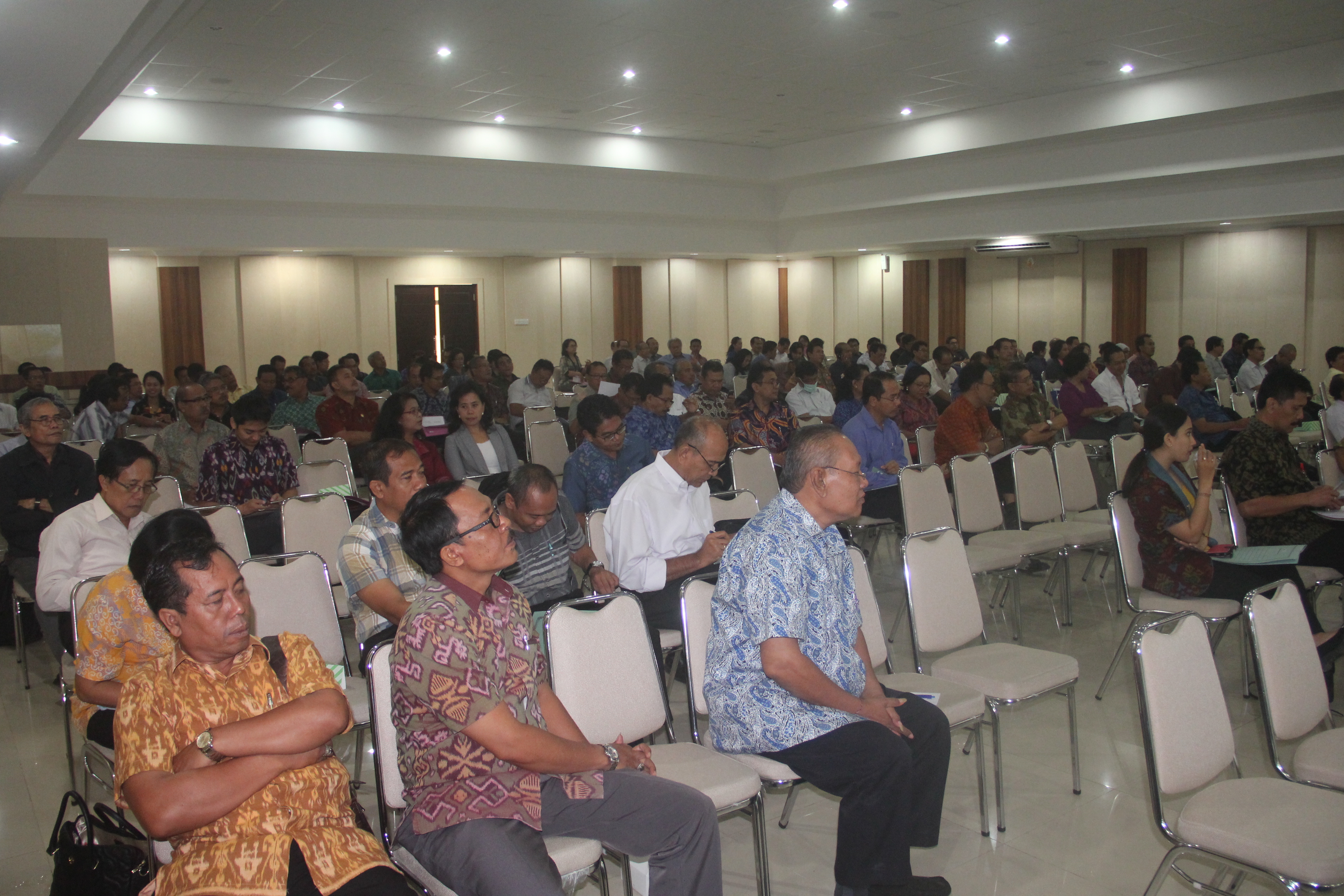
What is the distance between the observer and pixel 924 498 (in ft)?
17.3

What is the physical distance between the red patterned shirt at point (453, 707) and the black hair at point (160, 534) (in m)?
0.75

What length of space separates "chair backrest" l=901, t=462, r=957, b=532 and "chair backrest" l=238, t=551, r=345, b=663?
2.86m

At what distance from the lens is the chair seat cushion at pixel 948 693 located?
9.93ft

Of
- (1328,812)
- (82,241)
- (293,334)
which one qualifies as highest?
(82,241)

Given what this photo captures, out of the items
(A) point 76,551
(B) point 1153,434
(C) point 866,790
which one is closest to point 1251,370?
(B) point 1153,434

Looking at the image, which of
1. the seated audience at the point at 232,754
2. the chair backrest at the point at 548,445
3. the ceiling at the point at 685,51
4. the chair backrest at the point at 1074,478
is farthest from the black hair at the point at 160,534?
the ceiling at the point at 685,51

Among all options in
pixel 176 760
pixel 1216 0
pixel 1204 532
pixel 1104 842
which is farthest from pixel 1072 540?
pixel 1216 0

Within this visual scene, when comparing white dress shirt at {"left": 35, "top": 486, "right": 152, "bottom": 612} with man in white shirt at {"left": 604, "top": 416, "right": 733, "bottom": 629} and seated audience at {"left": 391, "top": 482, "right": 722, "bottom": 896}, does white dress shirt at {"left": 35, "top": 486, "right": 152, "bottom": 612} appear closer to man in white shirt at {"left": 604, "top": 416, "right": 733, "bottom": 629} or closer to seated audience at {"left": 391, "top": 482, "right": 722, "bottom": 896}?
man in white shirt at {"left": 604, "top": 416, "right": 733, "bottom": 629}

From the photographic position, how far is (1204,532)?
395 cm

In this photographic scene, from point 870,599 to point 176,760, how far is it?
2185mm

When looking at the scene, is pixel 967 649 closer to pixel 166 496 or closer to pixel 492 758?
pixel 492 758

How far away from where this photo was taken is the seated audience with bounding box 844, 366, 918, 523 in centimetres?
593

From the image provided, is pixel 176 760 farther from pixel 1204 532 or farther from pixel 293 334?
pixel 293 334

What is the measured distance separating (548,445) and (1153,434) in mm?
4908
